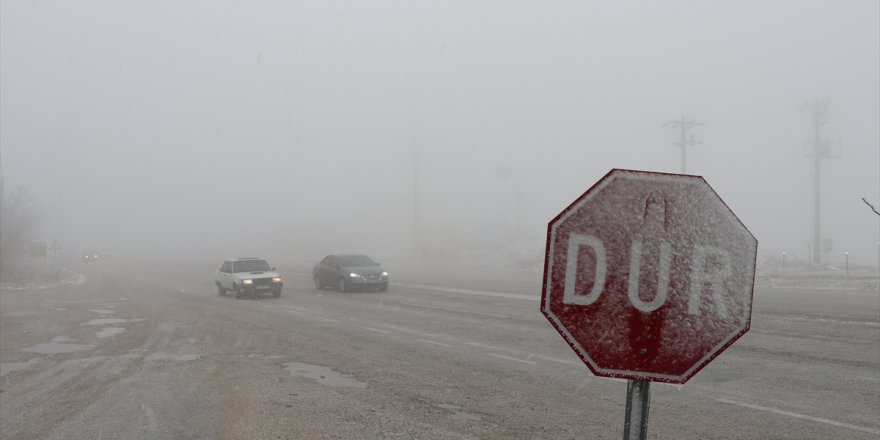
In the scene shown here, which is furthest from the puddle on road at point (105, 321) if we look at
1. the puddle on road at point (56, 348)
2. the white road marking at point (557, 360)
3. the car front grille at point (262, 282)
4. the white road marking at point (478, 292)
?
the white road marking at point (478, 292)

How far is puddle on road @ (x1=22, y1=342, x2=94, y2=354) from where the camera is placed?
37.4 ft

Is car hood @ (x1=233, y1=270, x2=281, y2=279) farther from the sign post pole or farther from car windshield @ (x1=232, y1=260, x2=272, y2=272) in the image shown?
the sign post pole

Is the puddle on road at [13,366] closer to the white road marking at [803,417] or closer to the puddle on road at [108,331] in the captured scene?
the puddle on road at [108,331]

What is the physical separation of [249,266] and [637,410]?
23.4m

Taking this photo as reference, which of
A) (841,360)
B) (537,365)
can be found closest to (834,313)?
(841,360)

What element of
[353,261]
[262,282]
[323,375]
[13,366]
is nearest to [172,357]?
[13,366]

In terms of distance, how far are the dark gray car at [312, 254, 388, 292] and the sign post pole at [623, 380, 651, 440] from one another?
22435 millimetres

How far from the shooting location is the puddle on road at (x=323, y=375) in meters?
8.12

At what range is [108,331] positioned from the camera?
557 inches

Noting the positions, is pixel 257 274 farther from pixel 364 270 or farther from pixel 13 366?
pixel 13 366

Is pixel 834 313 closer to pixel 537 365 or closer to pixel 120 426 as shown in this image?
pixel 537 365

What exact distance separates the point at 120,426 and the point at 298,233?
119769mm

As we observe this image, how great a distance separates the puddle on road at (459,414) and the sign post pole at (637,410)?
4571 mm

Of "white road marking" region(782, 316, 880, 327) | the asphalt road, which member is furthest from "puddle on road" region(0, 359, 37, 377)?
"white road marking" region(782, 316, 880, 327)
